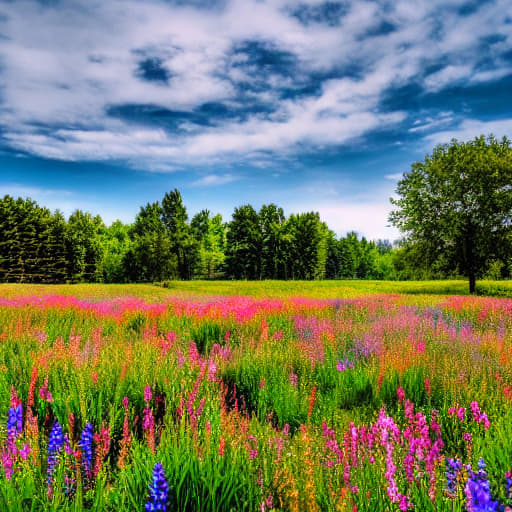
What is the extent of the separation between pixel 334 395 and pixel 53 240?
63.9 m

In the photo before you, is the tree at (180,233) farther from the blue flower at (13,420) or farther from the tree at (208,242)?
the blue flower at (13,420)

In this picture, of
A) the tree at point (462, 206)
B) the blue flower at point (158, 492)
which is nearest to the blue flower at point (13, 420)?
the blue flower at point (158, 492)

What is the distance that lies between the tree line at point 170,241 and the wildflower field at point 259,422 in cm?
5115

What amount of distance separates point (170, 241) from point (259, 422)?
5672cm

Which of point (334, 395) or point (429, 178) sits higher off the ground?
point (429, 178)

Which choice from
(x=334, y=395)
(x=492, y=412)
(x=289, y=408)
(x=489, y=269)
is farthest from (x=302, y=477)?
(x=489, y=269)

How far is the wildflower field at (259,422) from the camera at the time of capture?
1949 mm

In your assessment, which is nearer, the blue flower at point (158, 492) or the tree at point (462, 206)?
the blue flower at point (158, 492)

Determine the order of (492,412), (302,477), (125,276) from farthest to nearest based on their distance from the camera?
(125,276)
(492,412)
(302,477)

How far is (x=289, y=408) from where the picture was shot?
372cm

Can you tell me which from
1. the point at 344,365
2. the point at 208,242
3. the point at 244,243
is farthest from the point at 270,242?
the point at 344,365

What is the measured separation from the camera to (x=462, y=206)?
1019 inches

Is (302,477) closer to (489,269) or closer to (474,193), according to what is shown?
(474,193)

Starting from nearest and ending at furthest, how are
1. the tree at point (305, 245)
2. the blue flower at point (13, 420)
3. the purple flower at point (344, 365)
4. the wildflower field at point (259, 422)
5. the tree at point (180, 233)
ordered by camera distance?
the wildflower field at point (259, 422), the blue flower at point (13, 420), the purple flower at point (344, 365), the tree at point (180, 233), the tree at point (305, 245)
